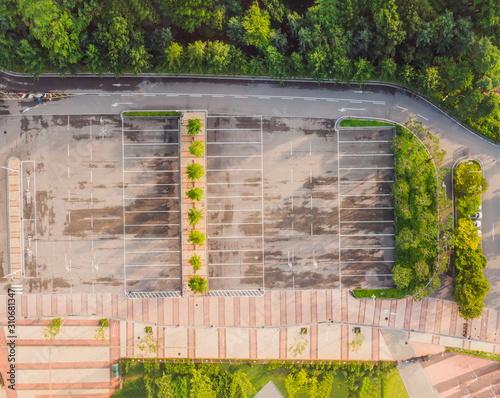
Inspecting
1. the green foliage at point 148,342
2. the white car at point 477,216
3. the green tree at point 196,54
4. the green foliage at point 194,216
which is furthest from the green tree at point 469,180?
the green foliage at point 148,342

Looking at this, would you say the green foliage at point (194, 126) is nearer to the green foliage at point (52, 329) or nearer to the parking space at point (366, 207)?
the parking space at point (366, 207)

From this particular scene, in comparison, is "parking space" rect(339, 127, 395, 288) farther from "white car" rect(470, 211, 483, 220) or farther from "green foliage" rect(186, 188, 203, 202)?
"green foliage" rect(186, 188, 203, 202)

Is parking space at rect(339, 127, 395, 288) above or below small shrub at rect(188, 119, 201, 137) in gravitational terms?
below

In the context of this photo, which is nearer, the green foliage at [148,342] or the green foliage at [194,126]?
the green foliage at [194,126]

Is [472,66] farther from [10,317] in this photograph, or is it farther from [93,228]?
[10,317]

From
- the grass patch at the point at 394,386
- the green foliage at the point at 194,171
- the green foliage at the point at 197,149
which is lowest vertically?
the grass patch at the point at 394,386

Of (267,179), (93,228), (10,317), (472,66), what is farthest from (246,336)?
(472,66)

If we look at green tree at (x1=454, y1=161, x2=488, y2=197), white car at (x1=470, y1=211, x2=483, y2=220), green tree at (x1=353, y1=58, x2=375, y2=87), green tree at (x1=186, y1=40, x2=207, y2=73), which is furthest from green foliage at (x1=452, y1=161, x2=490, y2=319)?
green tree at (x1=186, y1=40, x2=207, y2=73)
